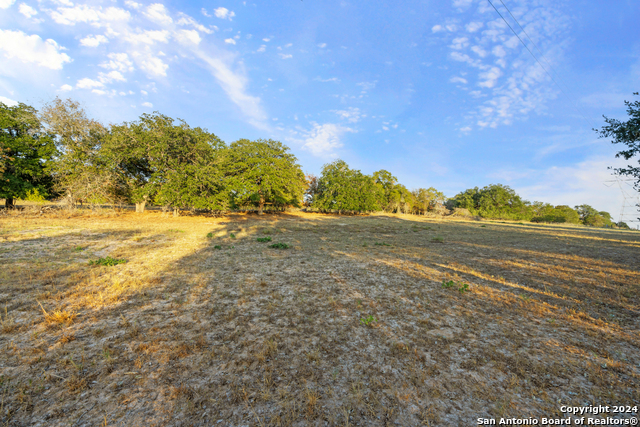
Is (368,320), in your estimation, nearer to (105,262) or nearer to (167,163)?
(105,262)

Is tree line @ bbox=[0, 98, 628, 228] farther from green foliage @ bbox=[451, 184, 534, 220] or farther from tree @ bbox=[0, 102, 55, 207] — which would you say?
green foliage @ bbox=[451, 184, 534, 220]

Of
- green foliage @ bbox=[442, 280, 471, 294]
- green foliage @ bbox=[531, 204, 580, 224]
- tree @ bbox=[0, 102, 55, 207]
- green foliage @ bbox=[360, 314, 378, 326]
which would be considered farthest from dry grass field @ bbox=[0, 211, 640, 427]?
green foliage @ bbox=[531, 204, 580, 224]

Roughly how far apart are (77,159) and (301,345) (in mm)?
31137

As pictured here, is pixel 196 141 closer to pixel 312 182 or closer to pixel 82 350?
pixel 82 350

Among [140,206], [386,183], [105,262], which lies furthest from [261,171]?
[386,183]

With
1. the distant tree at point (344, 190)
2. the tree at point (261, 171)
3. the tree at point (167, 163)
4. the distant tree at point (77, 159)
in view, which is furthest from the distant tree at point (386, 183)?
the distant tree at point (77, 159)

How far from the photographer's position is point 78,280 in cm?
687

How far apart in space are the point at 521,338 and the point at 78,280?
453 inches

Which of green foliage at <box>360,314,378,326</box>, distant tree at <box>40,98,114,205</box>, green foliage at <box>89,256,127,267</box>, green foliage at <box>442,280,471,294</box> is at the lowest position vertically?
green foliage at <box>89,256,127,267</box>

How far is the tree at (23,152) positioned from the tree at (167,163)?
6.34 meters

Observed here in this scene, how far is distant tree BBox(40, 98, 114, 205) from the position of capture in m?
21.7

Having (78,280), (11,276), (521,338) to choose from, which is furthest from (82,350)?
(521,338)

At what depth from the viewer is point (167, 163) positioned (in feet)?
82.7

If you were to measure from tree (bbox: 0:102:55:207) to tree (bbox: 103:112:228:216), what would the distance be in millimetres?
6339
